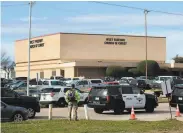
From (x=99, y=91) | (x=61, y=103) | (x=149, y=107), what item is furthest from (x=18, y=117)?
(x=61, y=103)

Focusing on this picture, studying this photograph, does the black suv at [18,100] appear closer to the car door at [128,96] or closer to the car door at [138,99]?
the car door at [128,96]

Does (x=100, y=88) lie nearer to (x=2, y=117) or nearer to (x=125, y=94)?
(x=125, y=94)

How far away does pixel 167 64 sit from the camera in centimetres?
10731

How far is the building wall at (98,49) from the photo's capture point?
353 feet

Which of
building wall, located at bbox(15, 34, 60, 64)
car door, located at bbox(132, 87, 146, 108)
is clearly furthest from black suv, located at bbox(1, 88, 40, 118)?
building wall, located at bbox(15, 34, 60, 64)

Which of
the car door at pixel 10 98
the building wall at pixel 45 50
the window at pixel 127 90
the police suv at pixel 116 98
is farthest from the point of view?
the building wall at pixel 45 50

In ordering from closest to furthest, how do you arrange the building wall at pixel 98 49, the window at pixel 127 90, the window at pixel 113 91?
the window at pixel 113 91 → the window at pixel 127 90 → the building wall at pixel 98 49

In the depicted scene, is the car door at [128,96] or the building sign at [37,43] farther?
the building sign at [37,43]

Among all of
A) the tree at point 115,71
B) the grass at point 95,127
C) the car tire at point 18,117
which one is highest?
the tree at point 115,71

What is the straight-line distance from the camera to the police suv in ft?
81.4

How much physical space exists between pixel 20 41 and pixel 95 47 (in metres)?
29.7

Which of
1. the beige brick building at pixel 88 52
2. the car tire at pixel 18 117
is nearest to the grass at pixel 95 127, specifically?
the car tire at pixel 18 117

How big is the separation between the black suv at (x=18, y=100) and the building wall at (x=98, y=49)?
8480 cm

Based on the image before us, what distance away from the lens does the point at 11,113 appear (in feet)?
59.6
